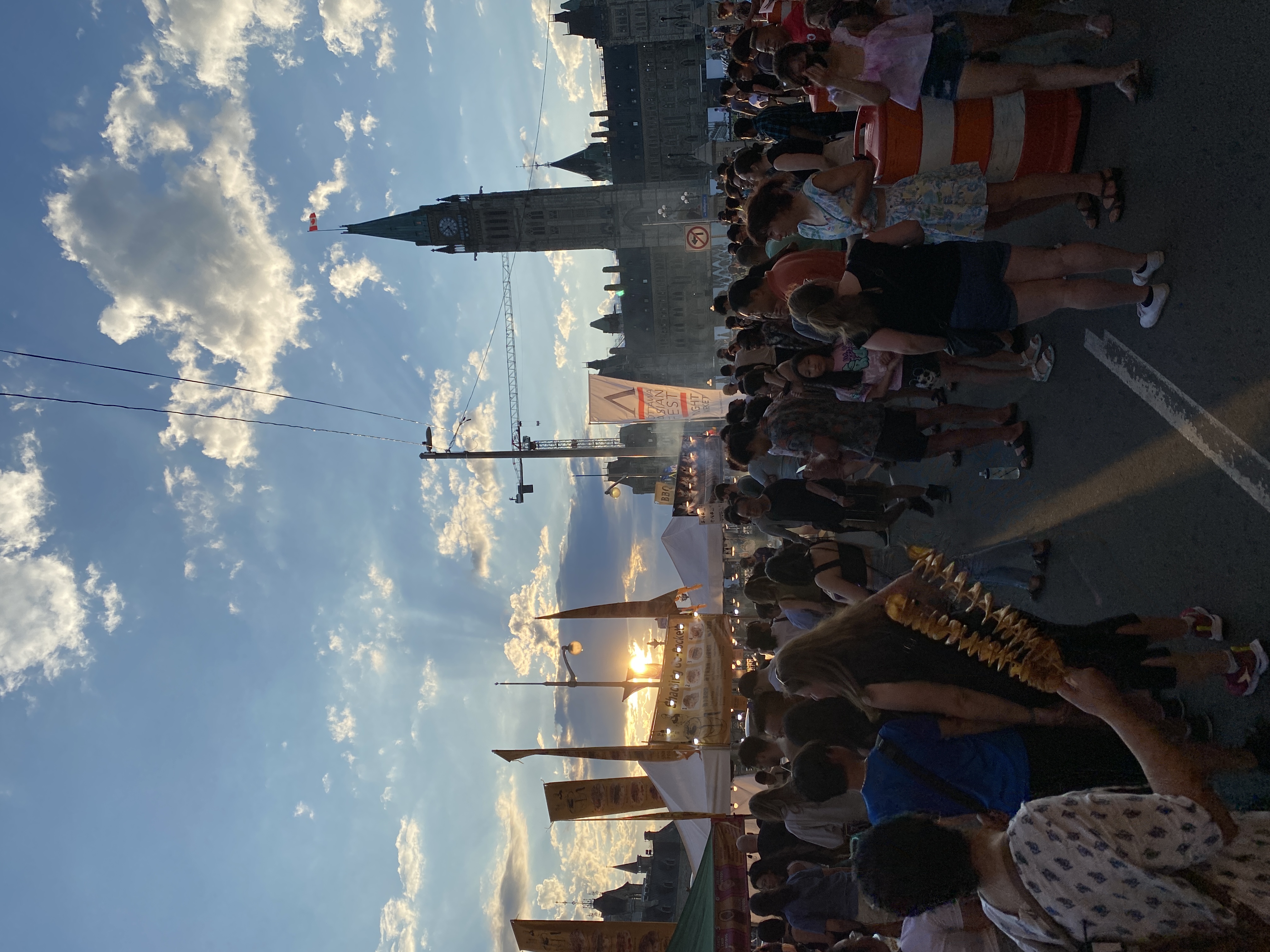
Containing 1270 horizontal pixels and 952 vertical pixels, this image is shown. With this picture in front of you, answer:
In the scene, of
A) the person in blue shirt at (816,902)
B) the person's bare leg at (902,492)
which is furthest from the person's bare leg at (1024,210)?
the person in blue shirt at (816,902)

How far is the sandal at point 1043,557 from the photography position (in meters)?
5.21

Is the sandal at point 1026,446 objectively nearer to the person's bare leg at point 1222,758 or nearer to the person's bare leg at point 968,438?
the person's bare leg at point 968,438

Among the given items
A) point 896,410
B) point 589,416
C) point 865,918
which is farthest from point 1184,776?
point 589,416

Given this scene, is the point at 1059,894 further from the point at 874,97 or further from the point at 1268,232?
the point at 874,97

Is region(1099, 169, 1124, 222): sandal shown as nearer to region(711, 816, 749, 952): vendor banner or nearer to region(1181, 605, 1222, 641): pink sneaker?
region(1181, 605, 1222, 641): pink sneaker

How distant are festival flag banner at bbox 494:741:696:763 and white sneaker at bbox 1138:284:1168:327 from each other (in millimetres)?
6613

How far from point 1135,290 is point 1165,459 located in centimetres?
104

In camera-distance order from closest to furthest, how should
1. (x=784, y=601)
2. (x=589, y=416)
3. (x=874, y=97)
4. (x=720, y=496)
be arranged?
1. (x=874, y=97)
2. (x=784, y=601)
3. (x=720, y=496)
4. (x=589, y=416)

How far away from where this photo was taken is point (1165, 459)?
415cm

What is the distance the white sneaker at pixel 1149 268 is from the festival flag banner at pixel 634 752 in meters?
6.76

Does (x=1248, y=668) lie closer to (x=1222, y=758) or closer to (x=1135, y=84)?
(x=1222, y=758)

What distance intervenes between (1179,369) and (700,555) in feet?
29.5

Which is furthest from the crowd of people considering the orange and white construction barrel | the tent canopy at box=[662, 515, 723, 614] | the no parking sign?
the no parking sign

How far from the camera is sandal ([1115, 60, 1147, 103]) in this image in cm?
427
